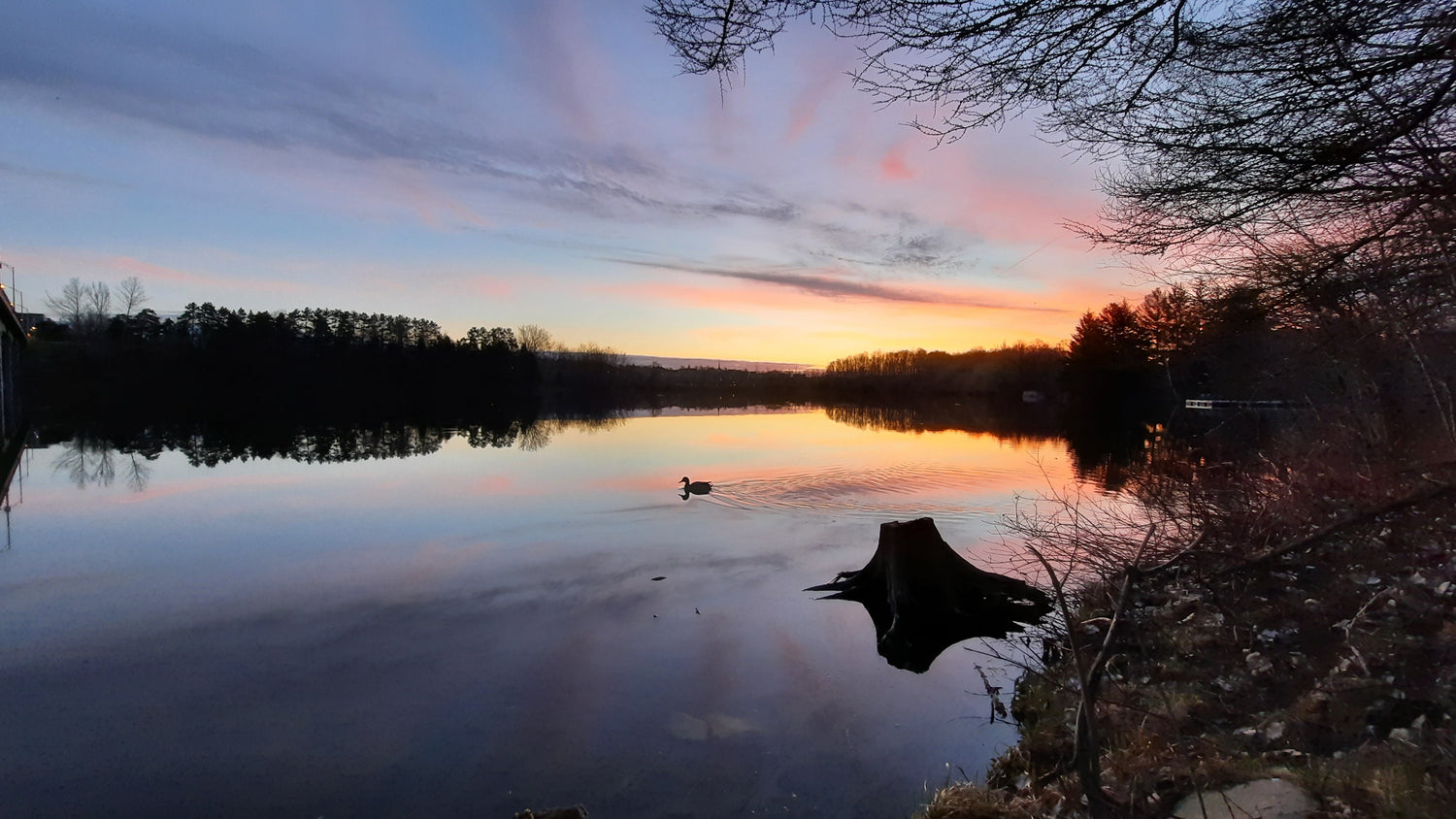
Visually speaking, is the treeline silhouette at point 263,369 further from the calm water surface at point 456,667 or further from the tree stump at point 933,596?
the tree stump at point 933,596

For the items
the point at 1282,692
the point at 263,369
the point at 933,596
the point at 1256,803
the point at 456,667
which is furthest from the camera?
the point at 263,369

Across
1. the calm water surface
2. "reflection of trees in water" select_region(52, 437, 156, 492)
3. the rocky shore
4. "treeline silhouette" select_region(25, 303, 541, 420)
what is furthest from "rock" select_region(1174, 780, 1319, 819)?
"treeline silhouette" select_region(25, 303, 541, 420)

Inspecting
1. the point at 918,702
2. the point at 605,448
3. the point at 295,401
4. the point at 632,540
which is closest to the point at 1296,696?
the point at 918,702

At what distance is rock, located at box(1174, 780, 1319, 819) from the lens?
3.67 metres

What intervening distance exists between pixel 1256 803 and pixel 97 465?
33.3 m

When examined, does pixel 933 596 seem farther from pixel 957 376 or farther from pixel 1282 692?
pixel 957 376

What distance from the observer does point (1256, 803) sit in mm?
3867

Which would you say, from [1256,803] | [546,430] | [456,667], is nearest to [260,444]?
[546,430]

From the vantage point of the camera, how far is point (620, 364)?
6437 inches

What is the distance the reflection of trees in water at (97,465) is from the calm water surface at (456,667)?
2787mm

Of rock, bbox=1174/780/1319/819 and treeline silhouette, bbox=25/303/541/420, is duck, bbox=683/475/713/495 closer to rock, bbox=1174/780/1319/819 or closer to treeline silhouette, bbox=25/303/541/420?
rock, bbox=1174/780/1319/819

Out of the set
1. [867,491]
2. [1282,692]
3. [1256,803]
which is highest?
[1256,803]

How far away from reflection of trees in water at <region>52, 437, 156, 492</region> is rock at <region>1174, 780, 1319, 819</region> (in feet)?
82.7

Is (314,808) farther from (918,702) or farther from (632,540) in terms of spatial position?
(632,540)
